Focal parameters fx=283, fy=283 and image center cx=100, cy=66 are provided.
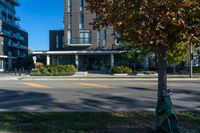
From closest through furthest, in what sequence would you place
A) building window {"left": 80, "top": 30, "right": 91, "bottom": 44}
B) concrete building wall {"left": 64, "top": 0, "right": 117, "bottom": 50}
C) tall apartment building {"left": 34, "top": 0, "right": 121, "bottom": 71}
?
tall apartment building {"left": 34, "top": 0, "right": 121, "bottom": 71} < concrete building wall {"left": 64, "top": 0, "right": 117, "bottom": 50} < building window {"left": 80, "top": 30, "right": 91, "bottom": 44}

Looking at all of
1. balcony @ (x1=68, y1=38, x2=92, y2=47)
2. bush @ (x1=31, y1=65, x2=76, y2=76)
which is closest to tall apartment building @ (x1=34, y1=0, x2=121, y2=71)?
balcony @ (x1=68, y1=38, x2=92, y2=47)

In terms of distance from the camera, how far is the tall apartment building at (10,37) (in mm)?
68562

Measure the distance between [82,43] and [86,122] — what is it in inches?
1592

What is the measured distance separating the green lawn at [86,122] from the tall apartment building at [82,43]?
37.5 m

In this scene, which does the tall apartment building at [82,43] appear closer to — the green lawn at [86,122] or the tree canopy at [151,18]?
the green lawn at [86,122]

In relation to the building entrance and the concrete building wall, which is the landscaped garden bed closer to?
the concrete building wall

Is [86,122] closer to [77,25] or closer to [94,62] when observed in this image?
[77,25]

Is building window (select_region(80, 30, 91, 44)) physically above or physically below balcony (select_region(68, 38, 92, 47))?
above

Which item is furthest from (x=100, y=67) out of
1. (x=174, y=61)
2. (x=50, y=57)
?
(x=174, y=61)

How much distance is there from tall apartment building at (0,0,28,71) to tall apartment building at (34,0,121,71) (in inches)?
853

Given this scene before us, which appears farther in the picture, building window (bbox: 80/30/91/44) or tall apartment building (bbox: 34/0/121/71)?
building window (bbox: 80/30/91/44)

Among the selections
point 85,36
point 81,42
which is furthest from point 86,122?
point 85,36

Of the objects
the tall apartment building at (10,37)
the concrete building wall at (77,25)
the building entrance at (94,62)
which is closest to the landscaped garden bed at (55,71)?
the concrete building wall at (77,25)

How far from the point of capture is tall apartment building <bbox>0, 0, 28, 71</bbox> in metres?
68.6
